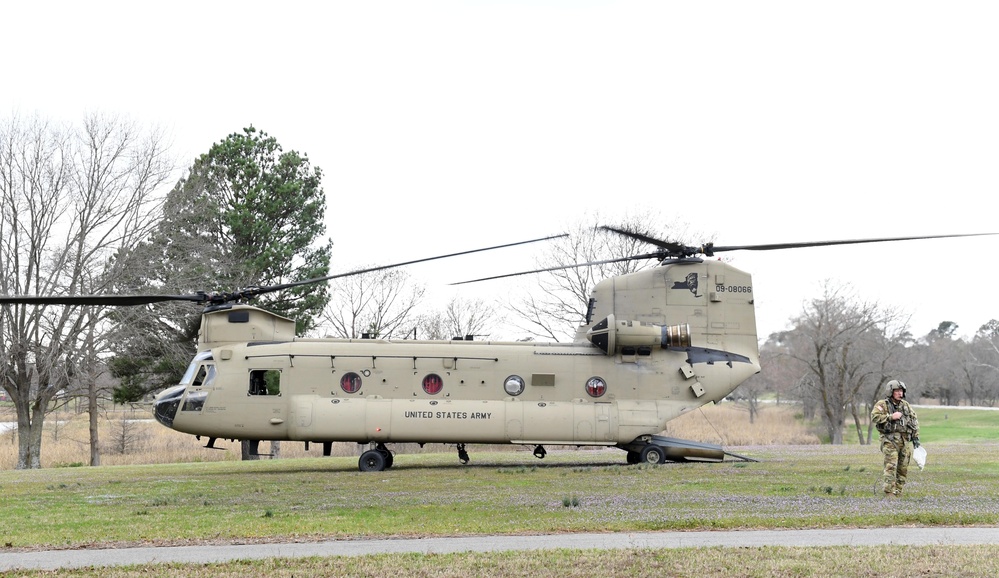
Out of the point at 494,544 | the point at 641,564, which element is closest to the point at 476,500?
the point at 494,544

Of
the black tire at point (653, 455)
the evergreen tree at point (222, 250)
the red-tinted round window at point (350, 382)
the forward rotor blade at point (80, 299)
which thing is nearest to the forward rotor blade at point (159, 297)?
the forward rotor blade at point (80, 299)

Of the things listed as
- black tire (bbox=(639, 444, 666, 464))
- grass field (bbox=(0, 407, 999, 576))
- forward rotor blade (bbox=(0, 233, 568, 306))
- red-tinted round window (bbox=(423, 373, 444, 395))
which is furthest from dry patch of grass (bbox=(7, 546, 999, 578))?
black tire (bbox=(639, 444, 666, 464))

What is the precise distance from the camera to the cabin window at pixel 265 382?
21.3 meters

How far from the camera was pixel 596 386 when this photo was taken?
21.9m

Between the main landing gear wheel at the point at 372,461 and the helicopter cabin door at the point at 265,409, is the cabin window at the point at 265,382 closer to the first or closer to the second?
the helicopter cabin door at the point at 265,409

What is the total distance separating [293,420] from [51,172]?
67.1ft

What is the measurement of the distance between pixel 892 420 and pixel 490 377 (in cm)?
964

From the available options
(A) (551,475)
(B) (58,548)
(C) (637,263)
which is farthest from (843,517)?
(C) (637,263)

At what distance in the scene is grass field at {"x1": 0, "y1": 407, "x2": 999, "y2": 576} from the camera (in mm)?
9398

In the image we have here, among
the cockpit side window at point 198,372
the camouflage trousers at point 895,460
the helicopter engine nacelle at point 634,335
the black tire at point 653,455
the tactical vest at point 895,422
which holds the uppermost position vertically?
the helicopter engine nacelle at point 634,335

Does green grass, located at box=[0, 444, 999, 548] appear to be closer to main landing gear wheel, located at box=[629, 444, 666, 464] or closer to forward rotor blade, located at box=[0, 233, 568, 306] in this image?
main landing gear wheel, located at box=[629, 444, 666, 464]

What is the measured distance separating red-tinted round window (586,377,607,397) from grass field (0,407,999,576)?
1.78 metres

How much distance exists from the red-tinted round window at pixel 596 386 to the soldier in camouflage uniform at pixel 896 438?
26.1 ft

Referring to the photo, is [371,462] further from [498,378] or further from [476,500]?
[476,500]
